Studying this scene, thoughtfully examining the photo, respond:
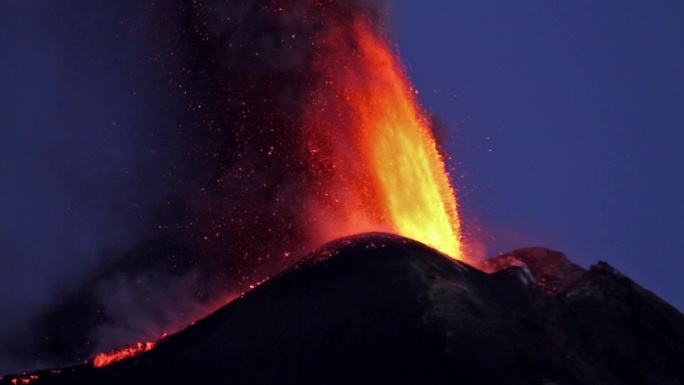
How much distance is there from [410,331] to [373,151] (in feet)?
54.7

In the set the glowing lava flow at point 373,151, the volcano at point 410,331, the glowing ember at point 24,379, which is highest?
the glowing lava flow at point 373,151

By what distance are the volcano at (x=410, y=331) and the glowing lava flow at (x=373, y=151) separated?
5.99m

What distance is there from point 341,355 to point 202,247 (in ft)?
76.1

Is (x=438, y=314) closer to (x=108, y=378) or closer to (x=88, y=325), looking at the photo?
(x=108, y=378)

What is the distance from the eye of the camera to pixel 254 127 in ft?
119

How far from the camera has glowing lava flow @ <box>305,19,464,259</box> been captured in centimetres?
2267

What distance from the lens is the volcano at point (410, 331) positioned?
36.0ft

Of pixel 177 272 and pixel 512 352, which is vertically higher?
pixel 177 272

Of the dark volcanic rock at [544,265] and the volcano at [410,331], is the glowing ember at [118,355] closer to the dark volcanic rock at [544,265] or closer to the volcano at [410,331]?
the volcano at [410,331]

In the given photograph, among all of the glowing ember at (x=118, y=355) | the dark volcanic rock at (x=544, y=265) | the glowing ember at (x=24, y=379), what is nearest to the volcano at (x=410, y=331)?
the glowing ember at (x=24, y=379)

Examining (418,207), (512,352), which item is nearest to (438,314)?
(512,352)

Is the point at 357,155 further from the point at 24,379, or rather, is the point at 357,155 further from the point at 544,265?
the point at 24,379

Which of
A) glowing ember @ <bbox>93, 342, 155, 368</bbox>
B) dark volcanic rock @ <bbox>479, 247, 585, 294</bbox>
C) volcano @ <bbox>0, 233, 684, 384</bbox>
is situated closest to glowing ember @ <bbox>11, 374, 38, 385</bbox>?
volcano @ <bbox>0, 233, 684, 384</bbox>

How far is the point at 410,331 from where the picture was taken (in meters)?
11.4
